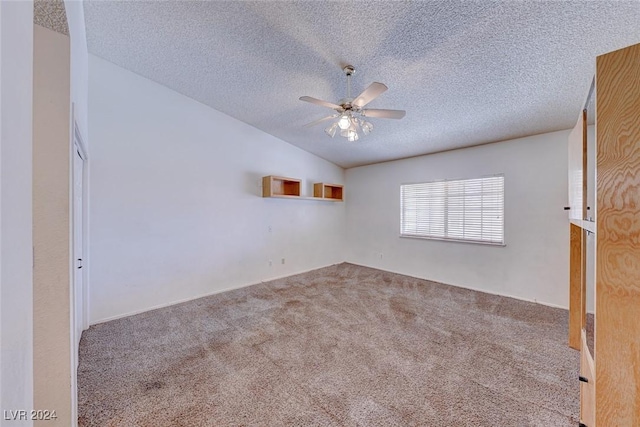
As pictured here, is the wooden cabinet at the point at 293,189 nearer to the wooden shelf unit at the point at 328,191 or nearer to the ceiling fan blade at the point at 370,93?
the wooden shelf unit at the point at 328,191

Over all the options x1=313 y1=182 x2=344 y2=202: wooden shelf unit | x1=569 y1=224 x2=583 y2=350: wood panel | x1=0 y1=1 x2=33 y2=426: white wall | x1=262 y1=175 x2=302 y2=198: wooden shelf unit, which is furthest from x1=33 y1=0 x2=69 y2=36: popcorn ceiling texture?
x1=313 y1=182 x2=344 y2=202: wooden shelf unit

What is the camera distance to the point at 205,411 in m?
1.76

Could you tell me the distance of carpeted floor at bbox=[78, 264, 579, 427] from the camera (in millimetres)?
1746

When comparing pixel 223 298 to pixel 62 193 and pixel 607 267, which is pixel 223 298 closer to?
pixel 62 193

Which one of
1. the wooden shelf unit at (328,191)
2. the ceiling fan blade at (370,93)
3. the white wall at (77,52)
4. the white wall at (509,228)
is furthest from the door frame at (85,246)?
the white wall at (509,228)

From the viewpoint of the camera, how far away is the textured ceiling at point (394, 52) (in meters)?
1.90

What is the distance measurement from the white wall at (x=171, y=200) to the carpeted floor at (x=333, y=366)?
0.53 m

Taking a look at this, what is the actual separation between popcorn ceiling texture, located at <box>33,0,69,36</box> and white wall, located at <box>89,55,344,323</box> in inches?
77.4

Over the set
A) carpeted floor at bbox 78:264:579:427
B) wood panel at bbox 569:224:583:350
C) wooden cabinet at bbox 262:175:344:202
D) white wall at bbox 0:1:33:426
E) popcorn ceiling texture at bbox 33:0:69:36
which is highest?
popcorn ceiling texture at bbox 33:0:69:36

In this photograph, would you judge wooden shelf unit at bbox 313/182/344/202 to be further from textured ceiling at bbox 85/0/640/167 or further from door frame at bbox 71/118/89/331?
door frame at bbox 71/118/89/331

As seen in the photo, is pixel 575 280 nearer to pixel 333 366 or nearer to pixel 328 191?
pixel 333 366

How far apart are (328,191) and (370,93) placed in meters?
3.82

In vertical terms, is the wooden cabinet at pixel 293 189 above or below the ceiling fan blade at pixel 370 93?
below

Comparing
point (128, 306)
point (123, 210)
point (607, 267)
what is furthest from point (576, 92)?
point (128, 306)
